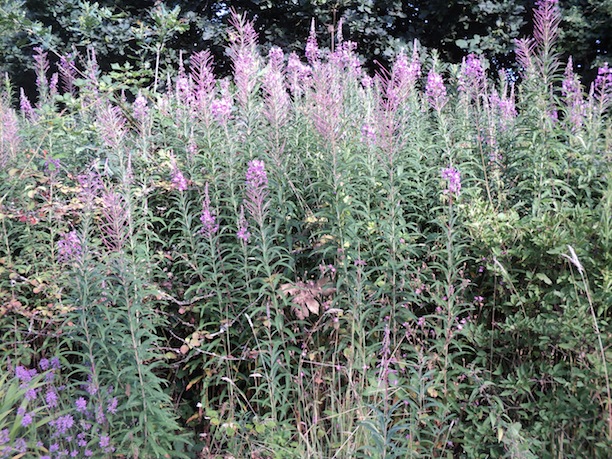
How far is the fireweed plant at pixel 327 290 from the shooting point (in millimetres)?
2791

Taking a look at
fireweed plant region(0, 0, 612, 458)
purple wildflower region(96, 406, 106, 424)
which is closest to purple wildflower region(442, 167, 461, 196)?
fireweed plant region(0, 0, 612, 458)

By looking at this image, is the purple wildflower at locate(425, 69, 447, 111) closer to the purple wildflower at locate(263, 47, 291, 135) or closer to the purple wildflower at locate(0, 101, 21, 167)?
the purple wildflower at locate(263, 47, 291, 135)

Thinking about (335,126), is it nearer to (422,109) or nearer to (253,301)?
A: (253,301)

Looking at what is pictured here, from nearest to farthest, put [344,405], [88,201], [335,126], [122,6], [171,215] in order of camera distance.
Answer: [88,201], [344,405], [335,126], [171,215], [122,6]

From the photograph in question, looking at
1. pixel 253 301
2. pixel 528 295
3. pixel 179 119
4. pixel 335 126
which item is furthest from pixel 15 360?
pixel 528 295

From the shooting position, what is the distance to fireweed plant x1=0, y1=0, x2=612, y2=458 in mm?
2791

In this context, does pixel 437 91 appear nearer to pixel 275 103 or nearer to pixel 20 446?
pixel 275 103

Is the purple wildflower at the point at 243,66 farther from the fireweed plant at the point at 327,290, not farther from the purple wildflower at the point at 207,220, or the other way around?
the purple wildflower at the point at 207,220

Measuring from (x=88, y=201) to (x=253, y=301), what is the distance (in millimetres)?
1068

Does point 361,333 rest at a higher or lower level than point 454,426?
higher

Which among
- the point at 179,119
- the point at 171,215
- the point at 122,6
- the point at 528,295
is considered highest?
the point at 122,6

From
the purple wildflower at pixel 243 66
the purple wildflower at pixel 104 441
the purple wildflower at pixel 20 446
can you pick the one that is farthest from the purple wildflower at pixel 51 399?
the purple wildflower at pixel 243 66

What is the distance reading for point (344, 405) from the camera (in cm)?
297

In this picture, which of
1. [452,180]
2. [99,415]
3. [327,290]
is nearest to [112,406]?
[99,415]
